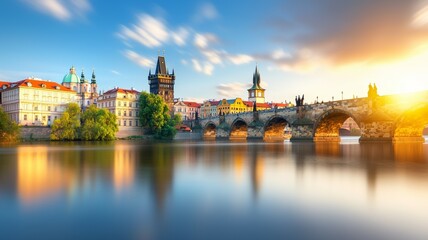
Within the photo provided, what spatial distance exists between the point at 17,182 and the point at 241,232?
31.4 ft

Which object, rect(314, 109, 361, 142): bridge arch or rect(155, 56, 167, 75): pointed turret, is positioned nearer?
rect(314, 109, 361, 142): bridge arch

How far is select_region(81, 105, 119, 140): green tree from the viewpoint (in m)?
62.3

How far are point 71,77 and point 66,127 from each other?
73668 millimetres

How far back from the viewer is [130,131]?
8919 cm

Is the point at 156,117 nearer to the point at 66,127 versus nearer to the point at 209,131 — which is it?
the point at 66,127

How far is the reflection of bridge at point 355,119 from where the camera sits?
3881 cm

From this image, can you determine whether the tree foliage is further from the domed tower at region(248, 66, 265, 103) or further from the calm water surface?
the domed tower at region(248, 66, 265, 103)

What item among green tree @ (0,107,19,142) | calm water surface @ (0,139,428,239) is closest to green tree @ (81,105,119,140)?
green tree @ (0,107,19,142)

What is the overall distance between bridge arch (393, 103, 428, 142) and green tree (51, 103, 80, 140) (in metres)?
55.2

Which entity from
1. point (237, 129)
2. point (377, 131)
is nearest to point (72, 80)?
point (237, 129)

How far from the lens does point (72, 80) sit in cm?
12706

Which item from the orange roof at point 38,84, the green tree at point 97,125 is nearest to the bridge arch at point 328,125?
the green tree at point 97,125

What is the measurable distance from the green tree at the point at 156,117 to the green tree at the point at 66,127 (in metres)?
21.0

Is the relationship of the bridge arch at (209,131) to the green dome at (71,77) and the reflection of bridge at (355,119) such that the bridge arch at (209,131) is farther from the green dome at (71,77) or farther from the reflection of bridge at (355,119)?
the green dome at (71,77)
